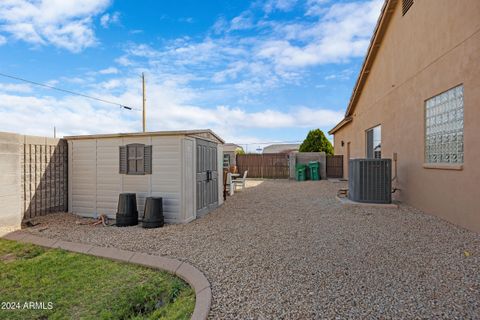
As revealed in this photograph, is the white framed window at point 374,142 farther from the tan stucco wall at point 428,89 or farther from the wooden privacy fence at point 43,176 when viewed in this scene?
the wooden privacy fence at point 43,176

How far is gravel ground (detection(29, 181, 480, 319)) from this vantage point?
2.25 m

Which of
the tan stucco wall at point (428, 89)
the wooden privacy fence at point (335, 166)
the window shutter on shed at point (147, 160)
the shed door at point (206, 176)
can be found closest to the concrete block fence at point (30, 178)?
the window shutter on shed at point (147, 160)

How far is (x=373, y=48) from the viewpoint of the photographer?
9.88 metres

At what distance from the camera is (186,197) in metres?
5.59

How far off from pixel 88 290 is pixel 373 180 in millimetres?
6999

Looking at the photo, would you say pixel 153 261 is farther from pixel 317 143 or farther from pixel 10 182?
pixel 317 143

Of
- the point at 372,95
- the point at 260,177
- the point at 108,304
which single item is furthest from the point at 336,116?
the point at 108,304

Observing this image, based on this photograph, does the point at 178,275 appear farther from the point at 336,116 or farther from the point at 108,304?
the point at 336,116

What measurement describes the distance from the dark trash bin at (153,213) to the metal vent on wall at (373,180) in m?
5.50

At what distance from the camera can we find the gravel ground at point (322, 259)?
225cm

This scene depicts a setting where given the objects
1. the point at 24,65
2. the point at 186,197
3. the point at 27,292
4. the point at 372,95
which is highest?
the point at 24,65

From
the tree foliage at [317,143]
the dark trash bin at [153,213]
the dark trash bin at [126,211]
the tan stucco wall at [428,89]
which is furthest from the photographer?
the tree foliage at [317,143]

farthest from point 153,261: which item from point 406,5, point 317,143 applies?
point 317,143

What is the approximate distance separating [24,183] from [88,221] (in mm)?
1587
